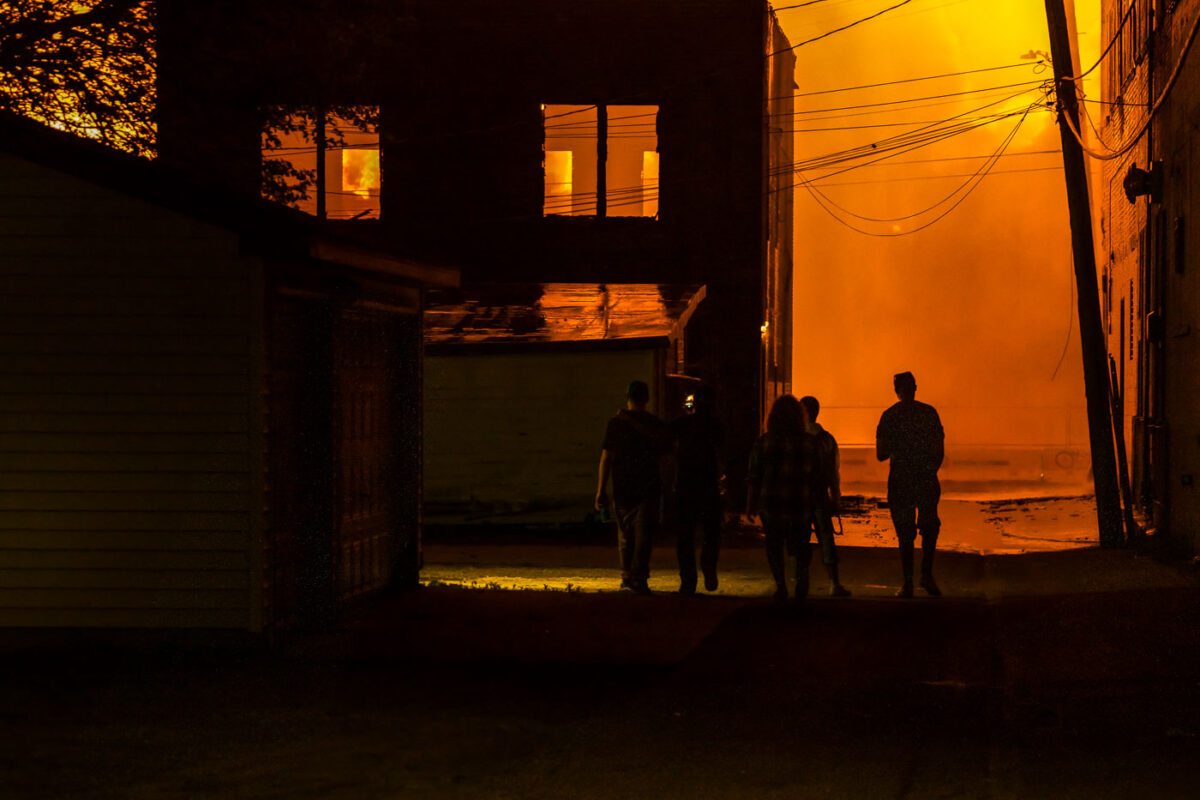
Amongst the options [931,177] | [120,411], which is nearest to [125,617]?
[120,411]

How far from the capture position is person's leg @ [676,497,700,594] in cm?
1243

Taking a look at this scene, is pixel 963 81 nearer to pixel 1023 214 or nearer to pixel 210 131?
pixel 1023 214

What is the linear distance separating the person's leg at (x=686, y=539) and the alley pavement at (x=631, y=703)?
25cm

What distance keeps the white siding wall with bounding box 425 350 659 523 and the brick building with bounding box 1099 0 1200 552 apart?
6.90m

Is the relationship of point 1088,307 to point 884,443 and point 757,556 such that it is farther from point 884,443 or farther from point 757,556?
point 884,443

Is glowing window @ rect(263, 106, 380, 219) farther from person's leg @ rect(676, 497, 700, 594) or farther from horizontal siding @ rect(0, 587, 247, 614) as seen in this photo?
horizontal siding @ rect(0, 587, 247, 614)

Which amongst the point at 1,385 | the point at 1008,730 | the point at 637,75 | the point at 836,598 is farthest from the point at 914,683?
the point at 637,75

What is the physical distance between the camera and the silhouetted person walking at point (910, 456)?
12344 mm

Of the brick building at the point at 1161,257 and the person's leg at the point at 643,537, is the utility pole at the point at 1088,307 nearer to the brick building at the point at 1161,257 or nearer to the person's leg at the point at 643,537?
the brick building at the point at 1161,257

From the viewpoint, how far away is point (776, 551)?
1210 centimetres

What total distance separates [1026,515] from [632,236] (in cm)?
832

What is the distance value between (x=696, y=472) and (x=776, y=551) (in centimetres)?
96

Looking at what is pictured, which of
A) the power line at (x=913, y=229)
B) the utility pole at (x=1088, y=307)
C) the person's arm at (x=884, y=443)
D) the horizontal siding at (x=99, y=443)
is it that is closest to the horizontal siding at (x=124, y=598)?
the horizontal siding at (x=99, y=443)

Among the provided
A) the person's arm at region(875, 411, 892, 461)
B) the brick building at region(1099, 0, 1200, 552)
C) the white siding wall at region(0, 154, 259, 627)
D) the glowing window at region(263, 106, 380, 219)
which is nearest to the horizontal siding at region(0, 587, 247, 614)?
the white siding wall at region(0, 154, 259, 627)
